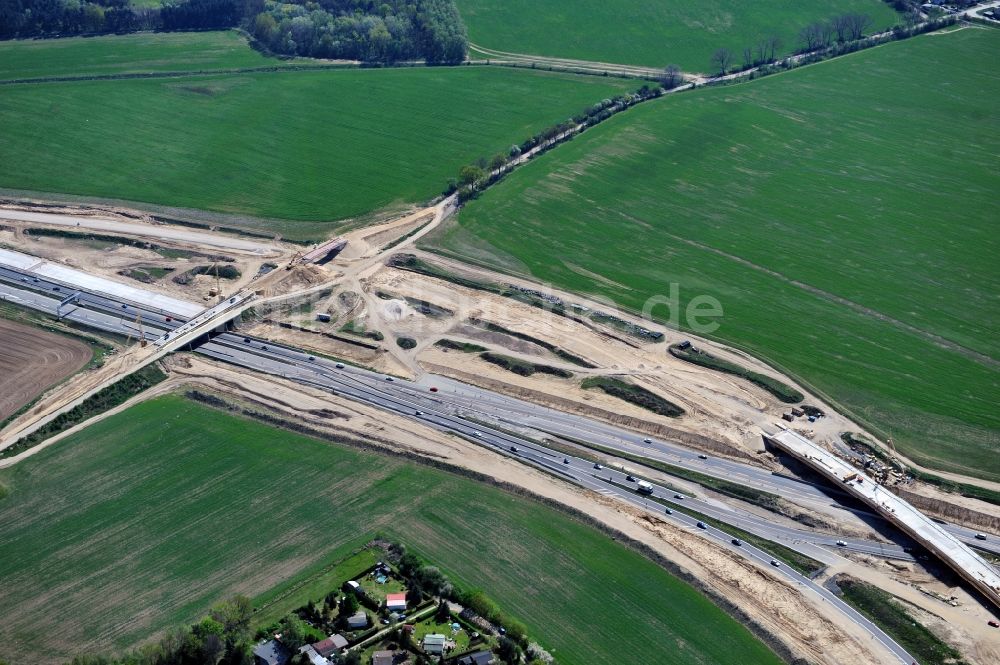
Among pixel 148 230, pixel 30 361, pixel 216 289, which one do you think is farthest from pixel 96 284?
pixel 30 361

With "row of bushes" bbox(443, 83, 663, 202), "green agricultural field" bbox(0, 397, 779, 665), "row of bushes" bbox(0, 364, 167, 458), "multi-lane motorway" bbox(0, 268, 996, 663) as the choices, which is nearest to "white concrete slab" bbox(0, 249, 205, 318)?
"multi-lane motorway" bbox(0, 268, 996, 663)

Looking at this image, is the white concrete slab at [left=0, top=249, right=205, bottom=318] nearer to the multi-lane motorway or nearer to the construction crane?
the multi-lane motorway

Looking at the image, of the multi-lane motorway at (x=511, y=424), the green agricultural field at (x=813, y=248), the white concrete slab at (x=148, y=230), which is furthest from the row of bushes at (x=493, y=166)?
the multi-lane motorway at (x=511, y=424)

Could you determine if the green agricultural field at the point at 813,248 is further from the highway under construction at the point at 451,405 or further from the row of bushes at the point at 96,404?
the row of bushes at the point at 96,404

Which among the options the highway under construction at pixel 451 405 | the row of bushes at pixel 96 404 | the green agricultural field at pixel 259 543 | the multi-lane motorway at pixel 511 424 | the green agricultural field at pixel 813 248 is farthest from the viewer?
the green agricultural field at pixel 813 248

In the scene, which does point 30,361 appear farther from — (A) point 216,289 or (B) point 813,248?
(B) point 813,248

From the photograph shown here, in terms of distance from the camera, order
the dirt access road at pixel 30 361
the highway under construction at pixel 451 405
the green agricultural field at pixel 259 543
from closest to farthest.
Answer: the green agricultural field at pixel 259 543, the highway under construction at pixel 451 405, the dirt access road at pixel 30 361
